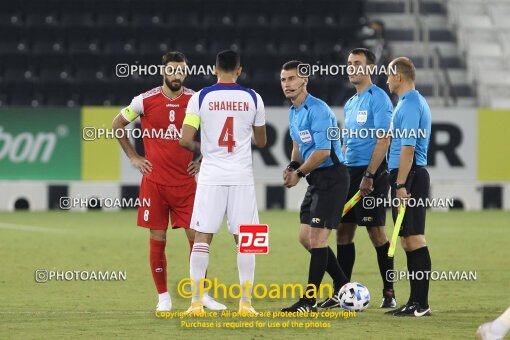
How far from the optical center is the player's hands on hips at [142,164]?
33.8 ft

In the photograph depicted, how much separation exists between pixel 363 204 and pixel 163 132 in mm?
1795

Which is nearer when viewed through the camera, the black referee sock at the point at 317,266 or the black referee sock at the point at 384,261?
the black referee sock at the point at 317,266

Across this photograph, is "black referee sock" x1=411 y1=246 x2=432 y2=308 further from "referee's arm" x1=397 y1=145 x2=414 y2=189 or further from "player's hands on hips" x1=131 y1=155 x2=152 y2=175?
"player's hands on hips" x1=131 y1=155 x2=152 y2=175

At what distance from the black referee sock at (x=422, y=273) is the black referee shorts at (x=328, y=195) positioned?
70 cm

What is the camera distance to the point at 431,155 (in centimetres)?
2169

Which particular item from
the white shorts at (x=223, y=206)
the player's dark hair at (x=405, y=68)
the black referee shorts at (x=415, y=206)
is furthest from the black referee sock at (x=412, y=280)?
the player's dark hair at (x=405, y=68)

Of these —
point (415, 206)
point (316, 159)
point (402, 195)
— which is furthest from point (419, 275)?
point (316, 159)

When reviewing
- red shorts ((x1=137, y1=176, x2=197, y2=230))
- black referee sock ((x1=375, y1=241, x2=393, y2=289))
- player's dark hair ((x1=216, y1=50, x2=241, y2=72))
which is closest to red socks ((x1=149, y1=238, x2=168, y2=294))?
red shorts ((x1=137, y1=176, x2=197, y2=230))

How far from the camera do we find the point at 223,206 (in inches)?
377

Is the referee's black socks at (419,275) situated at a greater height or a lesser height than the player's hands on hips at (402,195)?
lesser

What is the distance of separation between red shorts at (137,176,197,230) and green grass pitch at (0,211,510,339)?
0.72 meters

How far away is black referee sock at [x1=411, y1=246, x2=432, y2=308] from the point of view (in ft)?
32.0

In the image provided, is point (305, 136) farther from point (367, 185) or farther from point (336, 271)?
point (336, 271)

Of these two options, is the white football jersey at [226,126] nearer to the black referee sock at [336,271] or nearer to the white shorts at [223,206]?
the white shorts at [223,206]
